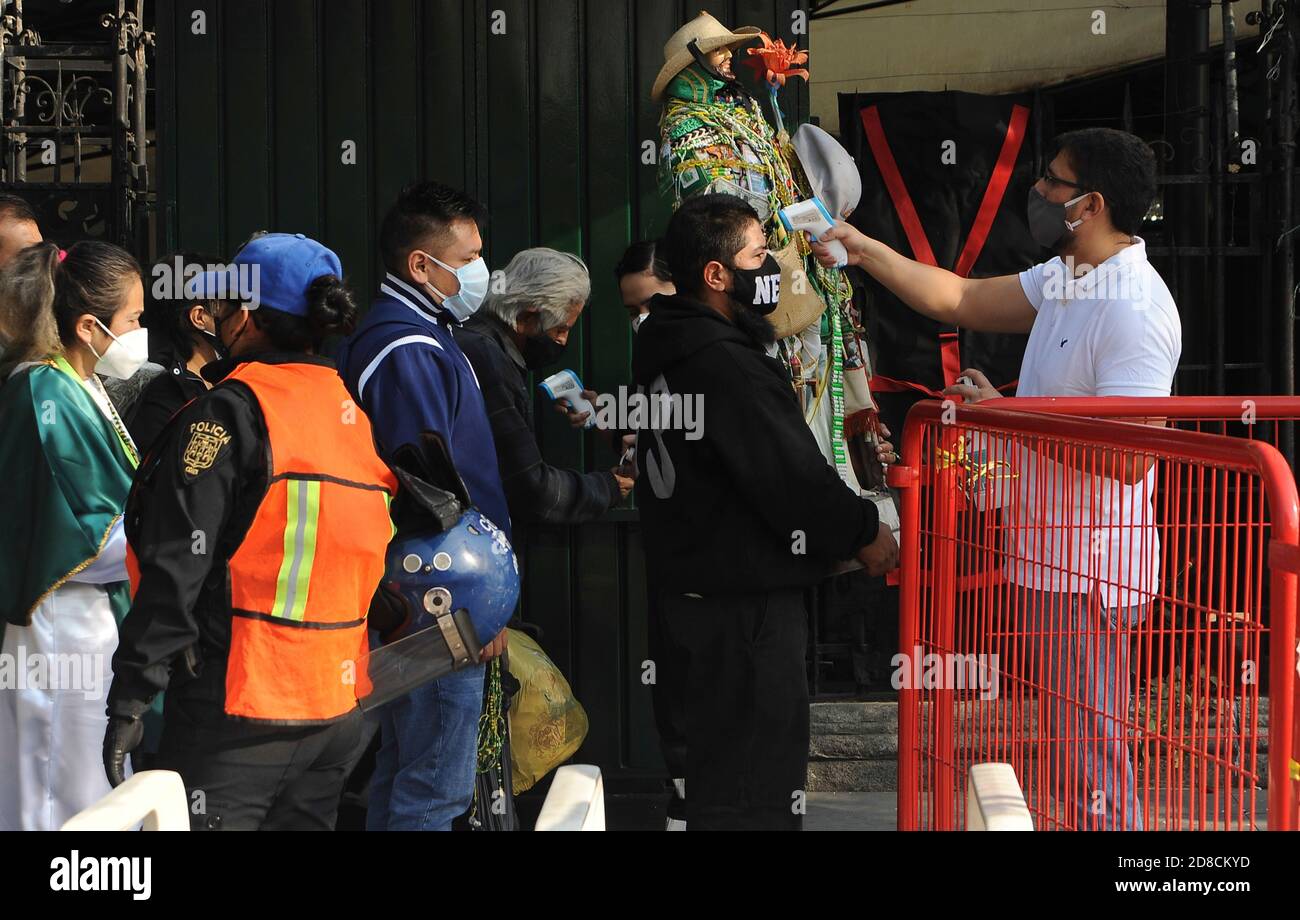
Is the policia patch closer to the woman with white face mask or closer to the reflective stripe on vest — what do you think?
the reflective stripe on vest

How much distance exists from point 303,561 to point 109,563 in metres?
1.06

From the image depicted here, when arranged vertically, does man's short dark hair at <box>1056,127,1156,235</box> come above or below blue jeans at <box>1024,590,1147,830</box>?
above

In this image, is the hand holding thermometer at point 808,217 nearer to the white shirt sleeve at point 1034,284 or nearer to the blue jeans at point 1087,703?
the white shirt sleeve at point 1034,284

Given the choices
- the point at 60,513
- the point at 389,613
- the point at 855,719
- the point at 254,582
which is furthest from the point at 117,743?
the point at 855,719

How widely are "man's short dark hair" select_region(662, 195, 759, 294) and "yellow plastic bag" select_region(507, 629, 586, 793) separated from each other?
1.59 meters

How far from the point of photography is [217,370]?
3150 millimetres

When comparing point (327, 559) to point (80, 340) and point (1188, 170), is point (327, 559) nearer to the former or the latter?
point (80, 340)

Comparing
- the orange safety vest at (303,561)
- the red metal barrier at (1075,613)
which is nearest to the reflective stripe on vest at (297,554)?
the orange safety vest at (303,561)

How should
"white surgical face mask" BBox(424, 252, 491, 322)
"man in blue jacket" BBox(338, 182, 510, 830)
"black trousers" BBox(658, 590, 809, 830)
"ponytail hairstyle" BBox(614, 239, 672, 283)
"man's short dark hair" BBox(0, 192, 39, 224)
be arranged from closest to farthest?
"black trousers" BBox(658, 590, 809, 830), "man in blue jacket" BBox(338, 182, 510, 830), "white surgical face mask" BBox(424, 252, 491, 322), "man's short dark hair" BBox(0, 192, 39, 224), "ponytail hairstyle" BBox(614, 239, 672, 283)

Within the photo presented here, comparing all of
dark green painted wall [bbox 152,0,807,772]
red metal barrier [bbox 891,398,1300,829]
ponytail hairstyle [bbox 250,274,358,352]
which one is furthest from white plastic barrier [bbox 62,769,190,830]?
dark green painted wall [bbox 152,0,807,772]

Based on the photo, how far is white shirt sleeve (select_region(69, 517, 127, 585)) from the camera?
372 centimetres

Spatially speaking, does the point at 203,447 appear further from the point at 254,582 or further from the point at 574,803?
the point at 574,803

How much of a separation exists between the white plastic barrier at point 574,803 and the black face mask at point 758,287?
1.96 m

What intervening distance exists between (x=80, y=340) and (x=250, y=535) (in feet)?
3.79
